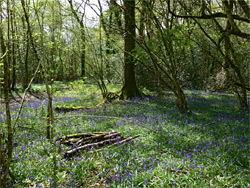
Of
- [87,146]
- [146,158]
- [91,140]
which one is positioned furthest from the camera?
[91,140]

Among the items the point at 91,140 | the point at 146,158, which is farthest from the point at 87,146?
the point at 146,158

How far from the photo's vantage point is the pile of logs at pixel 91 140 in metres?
4.54

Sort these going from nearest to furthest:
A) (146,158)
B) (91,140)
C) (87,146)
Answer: (146,158), (87,146), (91,140)

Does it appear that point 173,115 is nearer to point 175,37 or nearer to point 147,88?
point 175,37

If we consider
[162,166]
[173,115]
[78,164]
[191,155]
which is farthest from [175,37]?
[78,164]

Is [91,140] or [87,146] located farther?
[91,140]

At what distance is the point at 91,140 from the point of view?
4.83 m

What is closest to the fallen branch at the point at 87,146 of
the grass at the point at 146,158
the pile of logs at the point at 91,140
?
the pile of logs at the point at 91,140

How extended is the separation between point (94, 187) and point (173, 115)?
489cm

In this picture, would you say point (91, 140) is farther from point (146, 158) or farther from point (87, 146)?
point (146, 158)

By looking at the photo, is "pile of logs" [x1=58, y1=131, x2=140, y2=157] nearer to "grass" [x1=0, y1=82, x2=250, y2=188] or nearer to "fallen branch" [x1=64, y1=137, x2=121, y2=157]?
"fallen branch" [x1=64, y1=137, x2=121, y2=157]

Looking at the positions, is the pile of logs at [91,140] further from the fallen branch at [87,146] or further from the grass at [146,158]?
the grass at [146,158]

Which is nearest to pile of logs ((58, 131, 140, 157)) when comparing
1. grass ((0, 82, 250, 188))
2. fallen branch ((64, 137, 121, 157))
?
fallen branch ((64, 137, 121, 157))

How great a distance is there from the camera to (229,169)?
3854 millimetres
